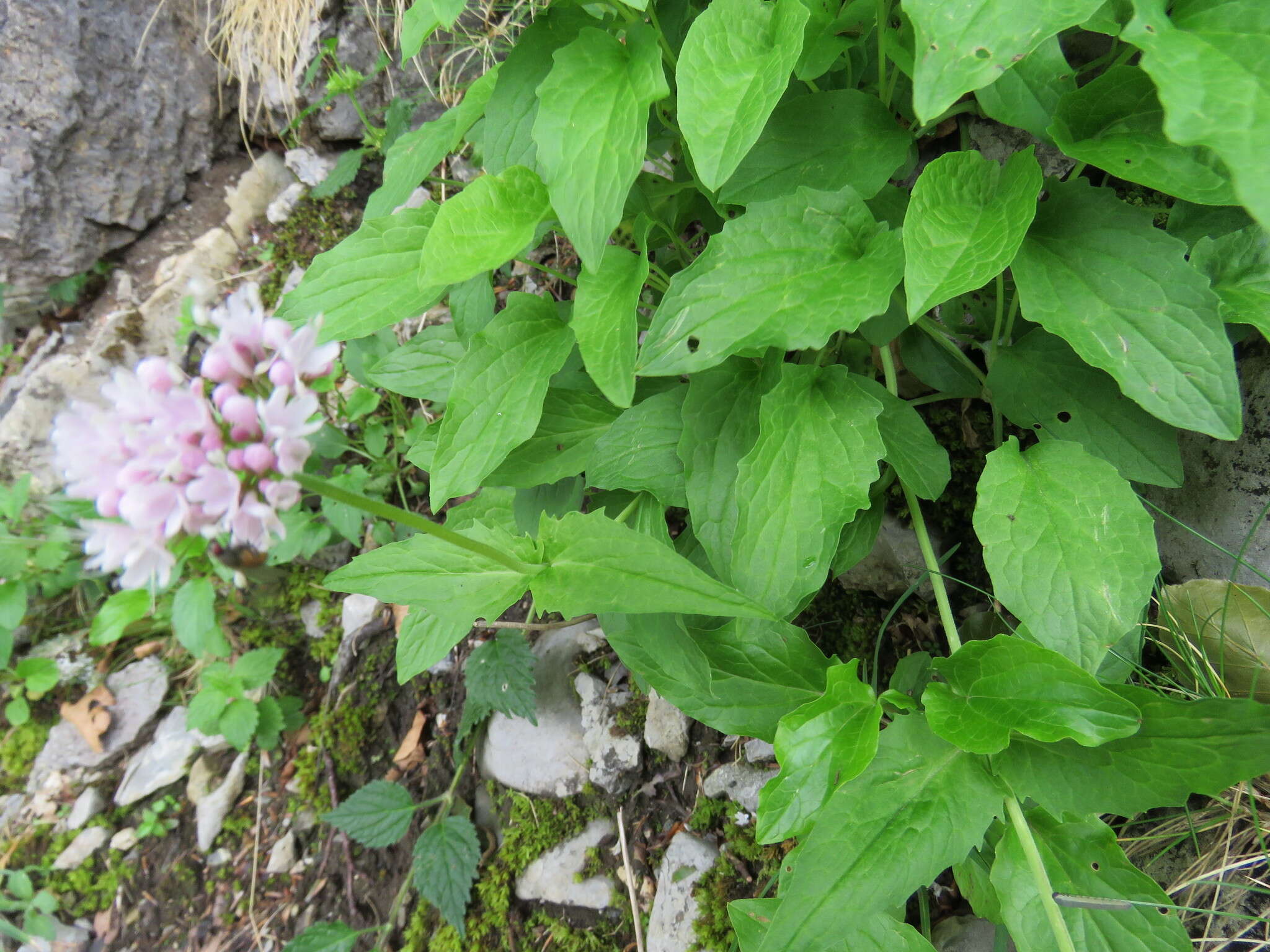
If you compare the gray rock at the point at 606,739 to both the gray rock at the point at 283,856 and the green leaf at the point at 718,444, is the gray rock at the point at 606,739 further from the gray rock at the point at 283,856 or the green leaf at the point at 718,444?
the gray rock at the point at 283,856

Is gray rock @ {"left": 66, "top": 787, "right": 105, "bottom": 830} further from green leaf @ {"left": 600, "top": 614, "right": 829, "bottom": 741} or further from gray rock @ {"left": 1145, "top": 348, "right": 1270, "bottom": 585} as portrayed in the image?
gray rock @ {"left": 1145, "top": 348, "right": 1270, "bottom": 585}

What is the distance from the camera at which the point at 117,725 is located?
144 inches

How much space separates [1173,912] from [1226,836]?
178mm

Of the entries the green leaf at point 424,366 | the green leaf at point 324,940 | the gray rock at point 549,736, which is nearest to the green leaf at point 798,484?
the green leaf at point 424,366

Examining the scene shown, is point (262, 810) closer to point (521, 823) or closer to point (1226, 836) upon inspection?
point (521, 823)

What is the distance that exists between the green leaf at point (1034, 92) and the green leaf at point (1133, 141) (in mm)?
66

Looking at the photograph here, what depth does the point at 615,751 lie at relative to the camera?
240cm

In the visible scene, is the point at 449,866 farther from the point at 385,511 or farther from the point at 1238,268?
the point at 1238,268

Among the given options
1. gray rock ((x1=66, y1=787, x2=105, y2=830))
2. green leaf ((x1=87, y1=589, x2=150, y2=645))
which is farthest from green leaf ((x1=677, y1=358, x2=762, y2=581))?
gray rock ((x1=66, y1=787, x2=105, y2=830))

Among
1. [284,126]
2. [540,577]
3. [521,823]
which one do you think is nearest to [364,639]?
[521,823]

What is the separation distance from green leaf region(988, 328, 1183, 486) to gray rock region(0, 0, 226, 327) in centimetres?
494

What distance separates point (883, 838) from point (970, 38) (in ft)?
4.50

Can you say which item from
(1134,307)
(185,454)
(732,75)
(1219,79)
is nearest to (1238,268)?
(1134,307)

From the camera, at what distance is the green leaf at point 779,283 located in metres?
1.38
